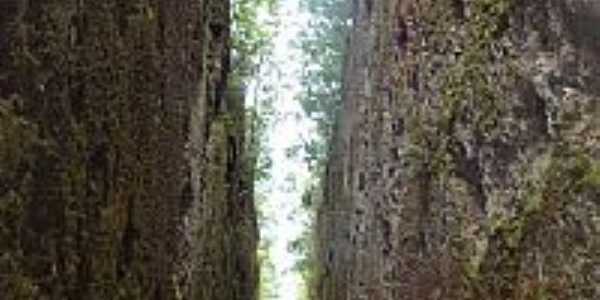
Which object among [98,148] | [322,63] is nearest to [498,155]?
[98,148]

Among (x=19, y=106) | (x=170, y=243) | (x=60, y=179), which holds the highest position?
(x=19, y=106)

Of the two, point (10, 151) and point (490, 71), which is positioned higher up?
point (490, 71)

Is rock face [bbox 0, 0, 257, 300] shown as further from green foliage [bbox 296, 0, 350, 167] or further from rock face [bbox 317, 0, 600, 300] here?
green foliage [bbox 296, 0, 350, 167]

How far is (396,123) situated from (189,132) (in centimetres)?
181

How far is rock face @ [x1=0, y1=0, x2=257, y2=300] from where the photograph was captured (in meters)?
5.44

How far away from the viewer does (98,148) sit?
6.31 meters

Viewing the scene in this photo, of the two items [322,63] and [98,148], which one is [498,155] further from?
[322,63]

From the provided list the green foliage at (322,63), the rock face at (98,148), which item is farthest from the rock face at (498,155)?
the green foliage at (322,63)

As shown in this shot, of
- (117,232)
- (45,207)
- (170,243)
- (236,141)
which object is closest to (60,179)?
(45,207)

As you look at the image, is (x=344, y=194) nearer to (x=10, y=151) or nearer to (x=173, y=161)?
(x=173, y=161)

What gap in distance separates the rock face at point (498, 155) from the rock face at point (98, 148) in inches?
69.4

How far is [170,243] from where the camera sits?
805 cm

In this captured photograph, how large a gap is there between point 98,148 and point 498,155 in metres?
2.30

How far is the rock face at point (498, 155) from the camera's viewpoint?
219 inches
